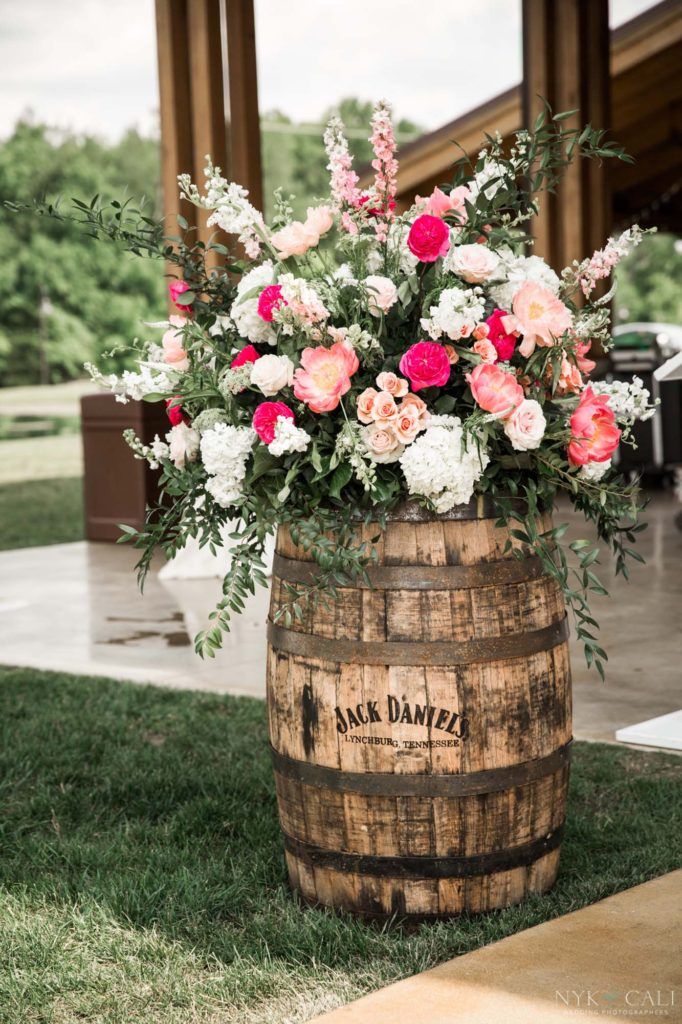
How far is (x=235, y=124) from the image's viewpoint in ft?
31.4

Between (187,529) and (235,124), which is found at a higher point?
(235,124)

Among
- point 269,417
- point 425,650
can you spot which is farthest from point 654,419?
point 269,417

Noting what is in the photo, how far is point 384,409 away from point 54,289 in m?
37.8

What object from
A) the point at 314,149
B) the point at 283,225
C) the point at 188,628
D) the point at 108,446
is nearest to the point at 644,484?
the point at 108,446

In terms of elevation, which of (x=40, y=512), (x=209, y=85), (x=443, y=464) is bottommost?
(x=40, y=512)

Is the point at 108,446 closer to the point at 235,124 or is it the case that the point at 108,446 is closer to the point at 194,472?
the point at 235,124

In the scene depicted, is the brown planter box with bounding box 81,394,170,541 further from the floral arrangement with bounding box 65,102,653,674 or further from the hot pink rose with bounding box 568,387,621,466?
the hot pink rose with bounding box 568,387,621,466

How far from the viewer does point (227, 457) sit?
2.99 m

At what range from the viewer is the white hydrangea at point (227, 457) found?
9.78 feet

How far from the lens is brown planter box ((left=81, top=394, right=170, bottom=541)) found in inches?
403

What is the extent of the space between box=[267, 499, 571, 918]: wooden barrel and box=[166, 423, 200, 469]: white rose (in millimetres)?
326

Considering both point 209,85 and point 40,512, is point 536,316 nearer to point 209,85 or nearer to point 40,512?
point 209,85

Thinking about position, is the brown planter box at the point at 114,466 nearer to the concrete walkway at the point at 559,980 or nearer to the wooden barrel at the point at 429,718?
the wooden barrel at the point at 429,718

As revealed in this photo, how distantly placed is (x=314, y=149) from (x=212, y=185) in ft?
171
